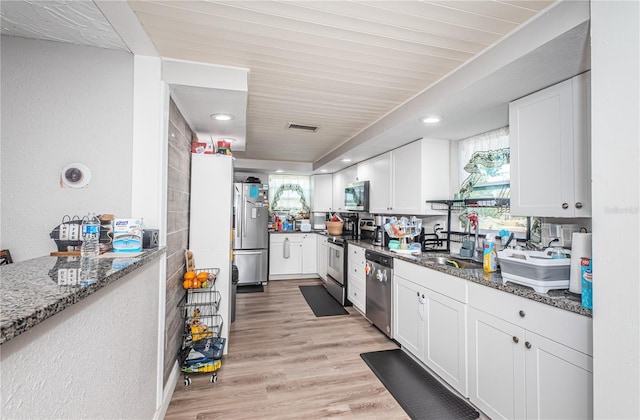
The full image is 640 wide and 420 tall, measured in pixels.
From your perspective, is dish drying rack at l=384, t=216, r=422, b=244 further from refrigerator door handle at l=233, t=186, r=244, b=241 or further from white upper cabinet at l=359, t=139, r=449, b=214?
refrigerator door handle at l=233, t=186, r=244, b=241

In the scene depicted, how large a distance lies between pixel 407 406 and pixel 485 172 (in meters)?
2.05

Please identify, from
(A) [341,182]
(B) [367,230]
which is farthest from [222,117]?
(A) [341,182]

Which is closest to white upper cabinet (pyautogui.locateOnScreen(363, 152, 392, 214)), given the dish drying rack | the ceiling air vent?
the dish drying rack

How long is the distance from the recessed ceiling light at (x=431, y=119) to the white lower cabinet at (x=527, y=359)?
1.34m

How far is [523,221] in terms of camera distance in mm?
2379

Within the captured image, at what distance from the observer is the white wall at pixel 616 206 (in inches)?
39.0

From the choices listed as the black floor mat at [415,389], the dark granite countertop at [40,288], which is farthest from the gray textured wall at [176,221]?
the black floor mat at [415,389]

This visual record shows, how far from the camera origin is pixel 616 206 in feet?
3.42

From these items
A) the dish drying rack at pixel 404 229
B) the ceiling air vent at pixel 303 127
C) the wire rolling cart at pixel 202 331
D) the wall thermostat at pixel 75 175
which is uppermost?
the ceiling air vent at pixel 303 127

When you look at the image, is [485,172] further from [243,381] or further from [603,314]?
[243,381]

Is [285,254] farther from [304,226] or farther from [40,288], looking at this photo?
[40,288]

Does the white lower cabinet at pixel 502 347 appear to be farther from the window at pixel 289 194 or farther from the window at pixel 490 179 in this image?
the window at pixel 289 194

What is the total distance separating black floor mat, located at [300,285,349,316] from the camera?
3.76m

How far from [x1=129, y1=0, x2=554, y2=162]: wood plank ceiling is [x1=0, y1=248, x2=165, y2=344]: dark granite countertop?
1170 millimetres
